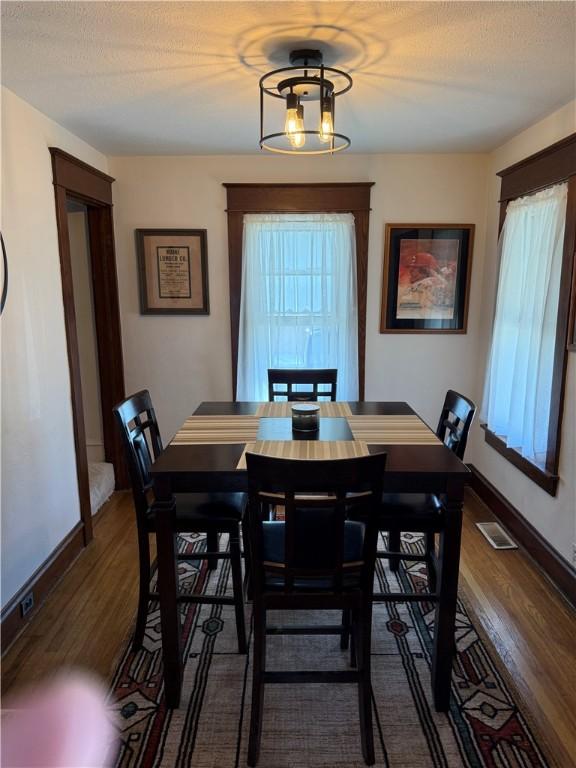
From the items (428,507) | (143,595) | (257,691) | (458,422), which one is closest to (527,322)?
(458,422)

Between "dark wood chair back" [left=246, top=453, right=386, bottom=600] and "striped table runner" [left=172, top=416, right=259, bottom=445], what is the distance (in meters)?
0.52

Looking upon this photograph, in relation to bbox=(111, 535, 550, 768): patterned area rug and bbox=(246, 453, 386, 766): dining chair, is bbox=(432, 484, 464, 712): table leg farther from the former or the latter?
bbox=(246, 453, 386, 766): dining chair

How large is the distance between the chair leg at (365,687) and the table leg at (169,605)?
67 cm

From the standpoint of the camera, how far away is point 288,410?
8.29 feet

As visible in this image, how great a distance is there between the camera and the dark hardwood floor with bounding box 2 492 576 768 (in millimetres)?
1851

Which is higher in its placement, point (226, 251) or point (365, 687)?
point (226, 251)

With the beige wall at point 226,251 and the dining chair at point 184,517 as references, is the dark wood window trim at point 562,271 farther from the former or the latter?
the dining chair at point 184,517

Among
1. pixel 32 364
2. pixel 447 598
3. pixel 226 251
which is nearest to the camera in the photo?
pixel 447 598

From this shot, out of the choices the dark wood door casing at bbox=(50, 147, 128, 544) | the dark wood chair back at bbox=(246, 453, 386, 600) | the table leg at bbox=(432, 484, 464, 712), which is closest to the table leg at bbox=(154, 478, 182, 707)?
the dark wood chair back at bbox=(246, 453, 386, 600)

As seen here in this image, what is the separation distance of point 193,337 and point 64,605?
75.5 inches

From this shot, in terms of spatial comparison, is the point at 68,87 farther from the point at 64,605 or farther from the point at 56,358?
the point at 64,605

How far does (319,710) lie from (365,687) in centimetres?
31

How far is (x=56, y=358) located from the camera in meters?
2.62

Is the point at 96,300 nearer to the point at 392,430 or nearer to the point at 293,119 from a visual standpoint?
the point at 293,119
